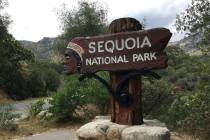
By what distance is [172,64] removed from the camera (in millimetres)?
45750

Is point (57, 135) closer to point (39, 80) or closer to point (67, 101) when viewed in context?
point (67, 101)

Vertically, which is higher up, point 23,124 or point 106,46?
point 106,46

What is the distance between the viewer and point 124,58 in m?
9.95

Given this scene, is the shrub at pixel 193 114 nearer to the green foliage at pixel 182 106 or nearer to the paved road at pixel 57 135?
the green foliage at pixel 182 106

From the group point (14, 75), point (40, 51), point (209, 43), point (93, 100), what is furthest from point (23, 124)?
point (40, 51)

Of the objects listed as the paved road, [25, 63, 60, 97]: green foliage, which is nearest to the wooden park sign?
the paved road

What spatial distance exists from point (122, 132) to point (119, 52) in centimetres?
160

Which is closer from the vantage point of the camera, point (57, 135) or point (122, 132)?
point (122, 132)

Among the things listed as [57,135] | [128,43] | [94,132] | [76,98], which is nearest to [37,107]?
[76,98]

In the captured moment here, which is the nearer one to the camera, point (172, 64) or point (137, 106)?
point (137, 106)

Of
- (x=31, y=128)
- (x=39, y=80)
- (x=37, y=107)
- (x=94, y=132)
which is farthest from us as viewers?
(x=39, y=80)

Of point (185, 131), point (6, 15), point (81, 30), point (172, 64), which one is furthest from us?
point (81, 30)

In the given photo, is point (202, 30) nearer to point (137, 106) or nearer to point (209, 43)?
point (209, 43)

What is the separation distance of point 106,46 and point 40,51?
137 metres
